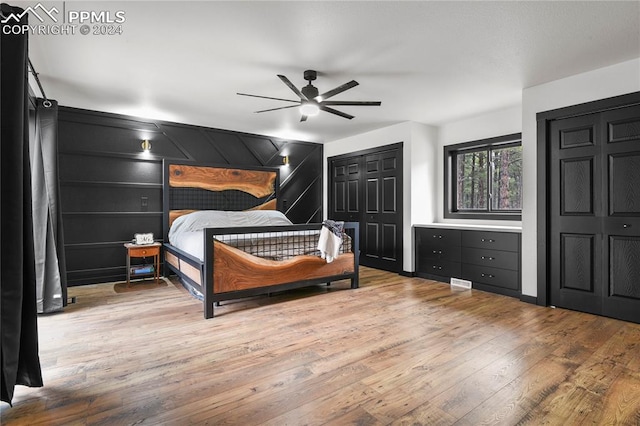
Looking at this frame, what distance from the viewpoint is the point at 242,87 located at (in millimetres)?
3684

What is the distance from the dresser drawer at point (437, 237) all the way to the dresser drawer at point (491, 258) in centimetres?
20

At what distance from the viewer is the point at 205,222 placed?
4.79m

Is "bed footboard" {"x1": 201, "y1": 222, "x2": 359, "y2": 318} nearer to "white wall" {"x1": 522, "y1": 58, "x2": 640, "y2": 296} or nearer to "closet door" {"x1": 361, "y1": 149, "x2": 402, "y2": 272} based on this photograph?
"closet door" {"x1": 361, "y1": 149, "x2": 402, "y2": 272}

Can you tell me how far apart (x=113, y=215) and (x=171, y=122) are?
165 cm

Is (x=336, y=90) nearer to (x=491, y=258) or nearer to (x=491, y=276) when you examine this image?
(x=491, y=258)

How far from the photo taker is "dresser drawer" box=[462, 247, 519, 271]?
4016 mm

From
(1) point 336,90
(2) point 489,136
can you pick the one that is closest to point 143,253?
(1) point 336,90

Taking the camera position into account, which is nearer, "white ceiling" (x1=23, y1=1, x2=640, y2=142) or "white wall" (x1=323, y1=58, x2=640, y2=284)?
"white ceiling" (x1=23, y1=1, x2=640, y2=142)

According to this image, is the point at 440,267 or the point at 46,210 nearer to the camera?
the point at 46,210

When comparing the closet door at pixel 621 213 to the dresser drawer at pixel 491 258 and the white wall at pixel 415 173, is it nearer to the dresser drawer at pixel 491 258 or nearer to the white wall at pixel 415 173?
the dresser drawer at pixel 491 258

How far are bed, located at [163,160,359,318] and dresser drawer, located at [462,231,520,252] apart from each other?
1.56 m

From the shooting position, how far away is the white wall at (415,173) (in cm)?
518

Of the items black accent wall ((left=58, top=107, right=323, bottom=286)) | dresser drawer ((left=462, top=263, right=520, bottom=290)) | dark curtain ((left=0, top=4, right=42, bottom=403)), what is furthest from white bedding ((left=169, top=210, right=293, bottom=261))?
dresser drawer ((left=462, top=263, right=520, bottom=290))

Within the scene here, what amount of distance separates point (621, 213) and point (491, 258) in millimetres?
1415
